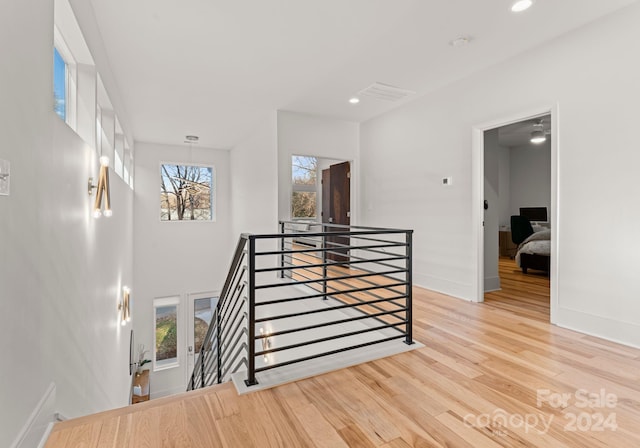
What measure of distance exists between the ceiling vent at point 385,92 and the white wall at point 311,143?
1083 mm

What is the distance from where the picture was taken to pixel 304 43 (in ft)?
9.95

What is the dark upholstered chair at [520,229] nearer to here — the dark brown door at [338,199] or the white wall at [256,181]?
the dark brown door at [338,199]

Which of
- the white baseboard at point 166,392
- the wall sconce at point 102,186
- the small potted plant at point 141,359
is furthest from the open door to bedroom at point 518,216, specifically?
the white baseboard at point 166,392

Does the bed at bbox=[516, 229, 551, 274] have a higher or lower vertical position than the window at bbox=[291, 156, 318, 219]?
lower

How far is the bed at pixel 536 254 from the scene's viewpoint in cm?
515

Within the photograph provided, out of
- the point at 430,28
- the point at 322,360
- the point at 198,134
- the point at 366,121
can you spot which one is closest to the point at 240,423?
the point at 322,360

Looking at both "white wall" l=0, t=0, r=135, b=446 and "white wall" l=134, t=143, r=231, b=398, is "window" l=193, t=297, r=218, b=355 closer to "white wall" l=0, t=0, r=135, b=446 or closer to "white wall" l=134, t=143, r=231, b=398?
"white wall" l=134, t=143, r=231, b=398

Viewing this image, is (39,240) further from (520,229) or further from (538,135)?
(520,229)

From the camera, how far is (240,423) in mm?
1601

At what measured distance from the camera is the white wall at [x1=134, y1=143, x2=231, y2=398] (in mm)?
6988

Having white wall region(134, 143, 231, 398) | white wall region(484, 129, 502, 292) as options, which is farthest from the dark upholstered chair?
white wall region(134, 143, 231, 398)

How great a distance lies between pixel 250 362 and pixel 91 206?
179 cm

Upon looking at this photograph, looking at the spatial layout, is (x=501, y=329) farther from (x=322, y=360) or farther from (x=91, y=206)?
(x=91, y=206)

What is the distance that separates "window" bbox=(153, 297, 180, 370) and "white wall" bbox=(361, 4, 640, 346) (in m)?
6.24
